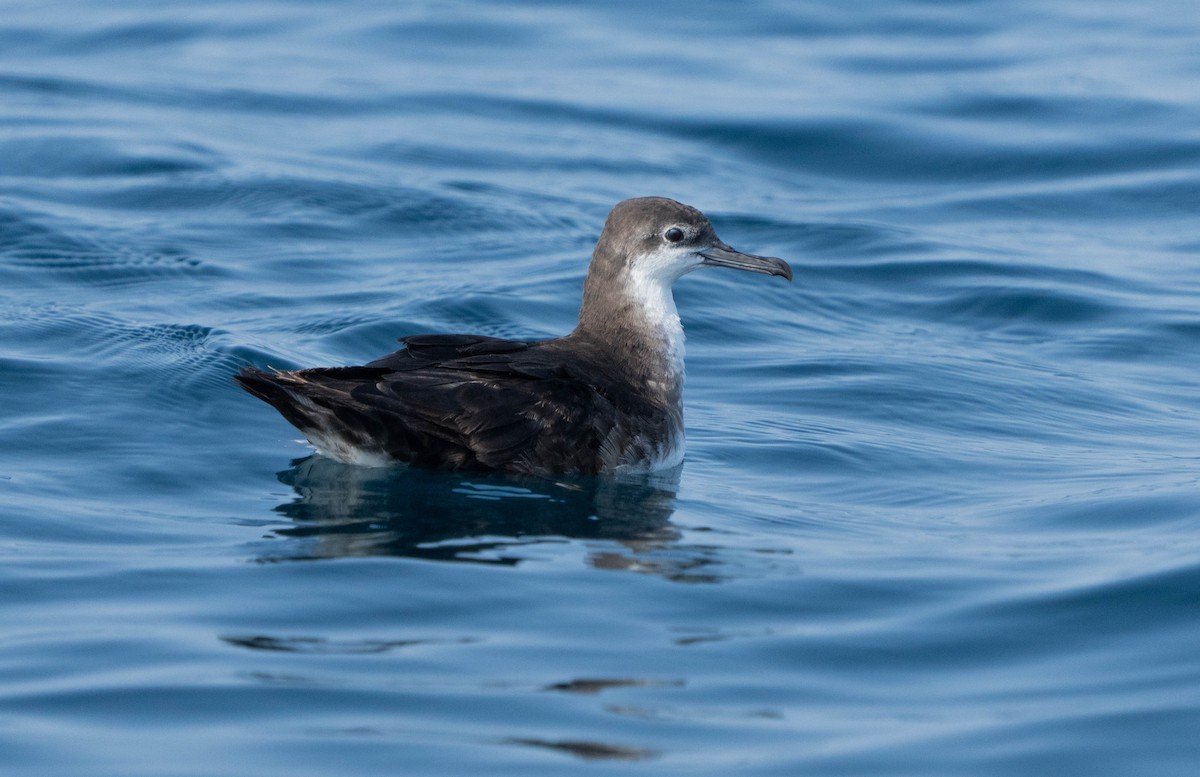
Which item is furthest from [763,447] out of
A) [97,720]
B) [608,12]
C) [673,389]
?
[608,12]

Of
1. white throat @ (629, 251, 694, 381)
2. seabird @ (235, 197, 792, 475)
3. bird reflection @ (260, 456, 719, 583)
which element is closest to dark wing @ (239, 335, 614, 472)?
seabird @ (235, 197, 792, 475)

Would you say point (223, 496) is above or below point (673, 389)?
below

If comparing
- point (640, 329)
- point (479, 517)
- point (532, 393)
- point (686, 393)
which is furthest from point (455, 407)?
point (686, 393)

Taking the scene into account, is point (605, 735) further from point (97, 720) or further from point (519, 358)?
point (519, 358)

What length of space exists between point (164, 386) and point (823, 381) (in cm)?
370

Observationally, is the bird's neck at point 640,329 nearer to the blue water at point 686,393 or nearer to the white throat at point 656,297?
the white throat at point 656,297

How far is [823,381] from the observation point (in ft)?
33.3

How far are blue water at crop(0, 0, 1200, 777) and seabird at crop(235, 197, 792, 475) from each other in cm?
17

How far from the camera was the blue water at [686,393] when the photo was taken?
17.1 ft

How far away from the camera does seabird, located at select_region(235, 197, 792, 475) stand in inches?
289

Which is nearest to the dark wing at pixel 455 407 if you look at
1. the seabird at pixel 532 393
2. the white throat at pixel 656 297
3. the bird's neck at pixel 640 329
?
the seabird at pixel 532 393

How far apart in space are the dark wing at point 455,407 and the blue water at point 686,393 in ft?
0.50

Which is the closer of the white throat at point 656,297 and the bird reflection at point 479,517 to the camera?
the bird reflection at point 479,517

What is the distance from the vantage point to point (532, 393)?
7.51 metres
